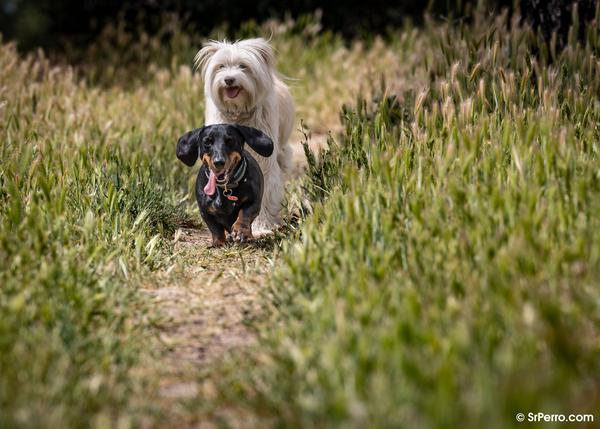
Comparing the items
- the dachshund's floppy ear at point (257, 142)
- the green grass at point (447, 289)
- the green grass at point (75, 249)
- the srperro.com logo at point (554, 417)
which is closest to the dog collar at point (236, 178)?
the dachshund's floppy ear at point (257, 142)

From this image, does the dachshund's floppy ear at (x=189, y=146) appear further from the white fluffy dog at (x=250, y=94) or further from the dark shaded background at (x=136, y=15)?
the dark shaded background at (x=136, y=15)

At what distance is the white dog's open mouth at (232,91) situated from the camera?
550cm

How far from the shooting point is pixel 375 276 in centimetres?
359

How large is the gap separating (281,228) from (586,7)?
3.35 metres

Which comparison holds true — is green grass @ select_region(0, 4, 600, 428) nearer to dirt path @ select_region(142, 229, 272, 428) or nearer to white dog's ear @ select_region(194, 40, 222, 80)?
dirt path @ select_region(142, 229, 272, 428)

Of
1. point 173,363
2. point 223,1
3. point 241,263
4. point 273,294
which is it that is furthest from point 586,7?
point 223,1

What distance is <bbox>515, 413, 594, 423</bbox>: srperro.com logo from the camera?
2354 mm

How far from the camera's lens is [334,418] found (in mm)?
2520

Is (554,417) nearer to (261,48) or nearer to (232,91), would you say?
(232,91)

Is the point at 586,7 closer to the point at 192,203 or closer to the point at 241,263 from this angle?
the point at 192,203

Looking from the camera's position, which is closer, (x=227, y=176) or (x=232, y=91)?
(x=227, y=176)

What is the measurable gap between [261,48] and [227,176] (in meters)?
1.18

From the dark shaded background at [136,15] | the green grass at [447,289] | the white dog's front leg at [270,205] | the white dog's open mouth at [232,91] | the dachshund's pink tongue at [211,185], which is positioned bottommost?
the green grass at [447,289]

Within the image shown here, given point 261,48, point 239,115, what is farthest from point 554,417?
point 261,48
